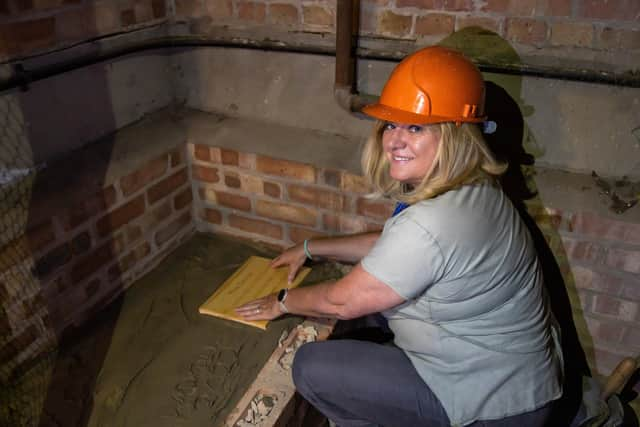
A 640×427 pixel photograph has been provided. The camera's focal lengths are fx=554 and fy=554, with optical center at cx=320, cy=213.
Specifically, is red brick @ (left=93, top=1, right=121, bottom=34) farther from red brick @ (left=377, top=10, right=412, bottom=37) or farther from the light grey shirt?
the light grey shirt

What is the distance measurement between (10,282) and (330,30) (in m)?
1.38

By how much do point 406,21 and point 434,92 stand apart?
74 cm

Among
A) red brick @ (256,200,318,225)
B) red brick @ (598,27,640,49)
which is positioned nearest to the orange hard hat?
red brick @ (598,27,640,49)

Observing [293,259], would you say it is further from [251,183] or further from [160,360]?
[160,360]

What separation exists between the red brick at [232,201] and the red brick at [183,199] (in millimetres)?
121

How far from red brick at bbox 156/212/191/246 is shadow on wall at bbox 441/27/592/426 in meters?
1.28

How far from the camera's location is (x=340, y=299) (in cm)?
141

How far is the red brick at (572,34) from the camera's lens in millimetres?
1750

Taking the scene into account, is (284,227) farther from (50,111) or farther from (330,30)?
(50,111)

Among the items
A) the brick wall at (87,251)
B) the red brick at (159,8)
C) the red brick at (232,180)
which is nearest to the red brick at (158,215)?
the brick wall at (87,251)

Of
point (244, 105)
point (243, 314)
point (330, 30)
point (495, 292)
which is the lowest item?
point (243, 314)

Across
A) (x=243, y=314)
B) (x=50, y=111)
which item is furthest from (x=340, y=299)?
(x=50, y=111)

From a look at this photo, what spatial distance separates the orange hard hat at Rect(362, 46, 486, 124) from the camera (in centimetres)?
132

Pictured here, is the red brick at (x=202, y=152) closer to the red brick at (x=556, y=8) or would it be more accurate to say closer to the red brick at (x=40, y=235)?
the red brick at (x=40, y=235)
